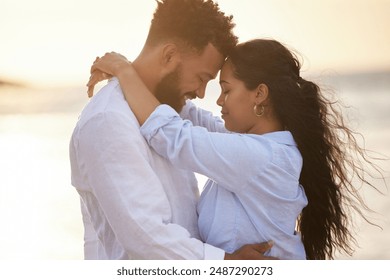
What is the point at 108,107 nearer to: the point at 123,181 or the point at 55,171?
the point at 123,181

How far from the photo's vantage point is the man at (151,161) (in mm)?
2443

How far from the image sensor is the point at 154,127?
2.51 metres

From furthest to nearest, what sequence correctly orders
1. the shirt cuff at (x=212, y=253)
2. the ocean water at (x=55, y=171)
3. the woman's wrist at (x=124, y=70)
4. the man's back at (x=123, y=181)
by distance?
the ocean water at (x=55, y=171) < the woman's wrist at (x=124, y=70) < the shirt cuff at (x=212, y=253) < the man's back at (x=123, y=181)

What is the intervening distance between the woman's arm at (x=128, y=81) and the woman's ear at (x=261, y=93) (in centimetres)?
38

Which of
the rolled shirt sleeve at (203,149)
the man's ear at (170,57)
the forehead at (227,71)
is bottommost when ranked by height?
the rolled shirt sleeve at (203,149)

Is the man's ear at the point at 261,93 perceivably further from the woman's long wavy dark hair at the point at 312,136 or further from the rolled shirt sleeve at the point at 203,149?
the rolled shirt sleeve at the point at 203,149

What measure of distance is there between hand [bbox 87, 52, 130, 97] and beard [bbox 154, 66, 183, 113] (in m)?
0.15

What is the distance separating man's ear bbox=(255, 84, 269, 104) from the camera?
276cm

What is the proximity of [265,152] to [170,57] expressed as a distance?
0.49m

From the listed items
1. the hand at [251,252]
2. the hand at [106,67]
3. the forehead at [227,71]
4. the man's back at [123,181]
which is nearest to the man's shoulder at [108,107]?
the man's back at [123,181]

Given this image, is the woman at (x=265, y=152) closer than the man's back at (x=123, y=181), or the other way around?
the man's back at (x=123, y=181)

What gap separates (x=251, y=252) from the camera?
2.61 metres

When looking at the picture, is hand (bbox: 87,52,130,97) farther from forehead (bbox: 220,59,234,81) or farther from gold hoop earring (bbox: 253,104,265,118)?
gold hoop earring (bbox: 253,104,265,118)

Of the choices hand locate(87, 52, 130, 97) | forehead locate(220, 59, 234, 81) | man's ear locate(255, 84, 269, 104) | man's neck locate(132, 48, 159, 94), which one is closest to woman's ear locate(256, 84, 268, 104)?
man's ear locate(255, 84, 269, 104)
